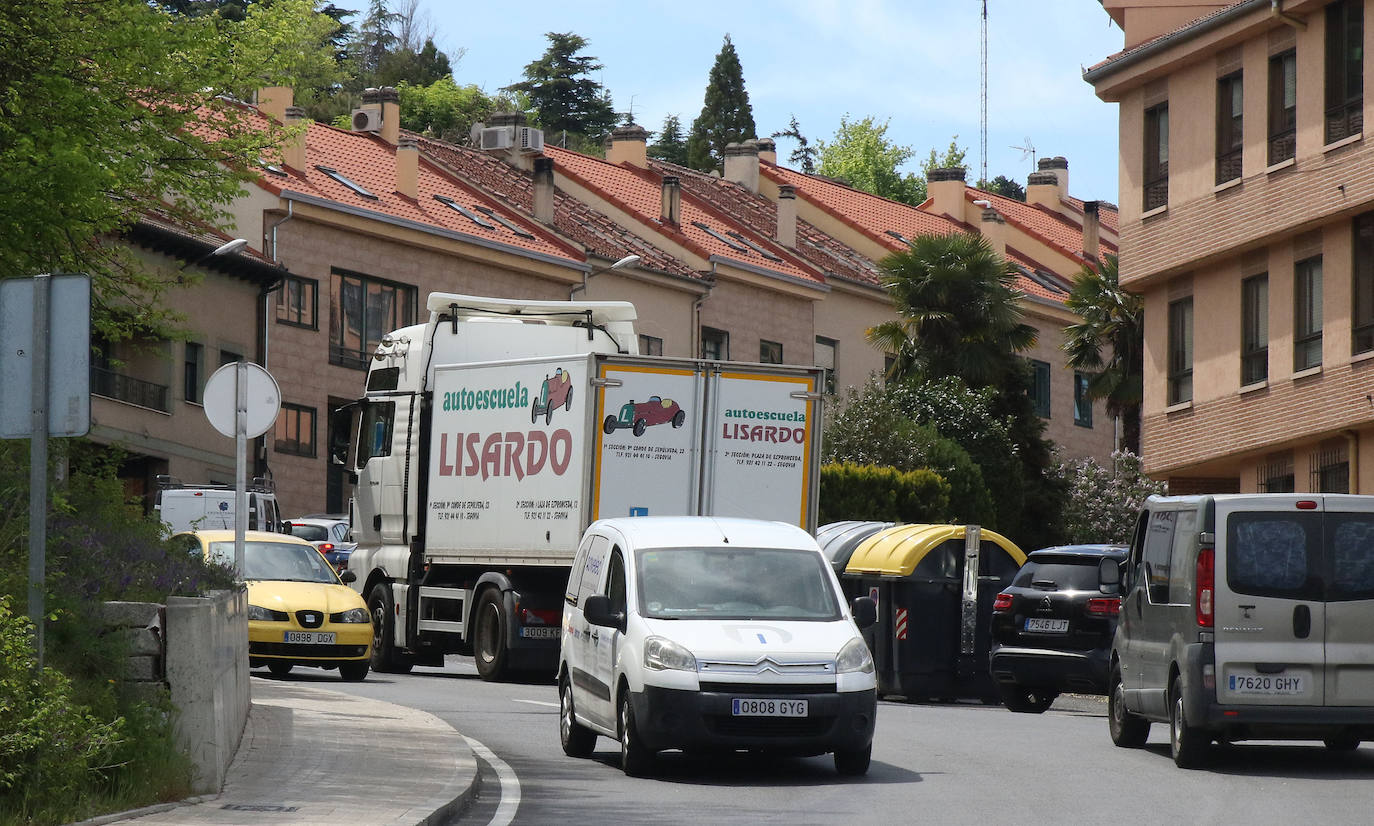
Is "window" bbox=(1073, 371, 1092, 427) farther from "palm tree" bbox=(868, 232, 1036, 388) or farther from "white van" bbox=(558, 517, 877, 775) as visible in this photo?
"white van" bbox=(558, 517, 877, 775)

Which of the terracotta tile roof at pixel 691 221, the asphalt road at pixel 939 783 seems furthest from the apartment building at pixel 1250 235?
the terracotta tile roof at pixel 691 221

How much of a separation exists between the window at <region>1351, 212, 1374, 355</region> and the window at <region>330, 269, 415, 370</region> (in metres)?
26.3

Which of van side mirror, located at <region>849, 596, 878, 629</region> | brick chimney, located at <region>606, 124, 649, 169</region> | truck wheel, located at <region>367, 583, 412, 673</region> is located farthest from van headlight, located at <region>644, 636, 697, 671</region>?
brick chimney, located at <region>606, 124, 649, 169</region>

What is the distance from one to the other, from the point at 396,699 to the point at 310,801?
927cm

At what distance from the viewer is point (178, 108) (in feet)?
61.6

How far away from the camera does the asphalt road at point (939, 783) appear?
12.7m

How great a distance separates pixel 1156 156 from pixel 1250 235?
3.45 m

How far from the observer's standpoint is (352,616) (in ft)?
78.2

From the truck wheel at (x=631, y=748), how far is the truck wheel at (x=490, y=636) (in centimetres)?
929

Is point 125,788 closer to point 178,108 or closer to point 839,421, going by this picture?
point 178,108

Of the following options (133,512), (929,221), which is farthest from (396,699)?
(929,221)

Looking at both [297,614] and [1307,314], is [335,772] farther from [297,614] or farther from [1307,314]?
[1307,314]

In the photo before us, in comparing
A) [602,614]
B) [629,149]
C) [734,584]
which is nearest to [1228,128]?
[734,584]


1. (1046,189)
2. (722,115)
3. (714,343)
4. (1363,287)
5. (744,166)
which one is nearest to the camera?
(1363,287)
